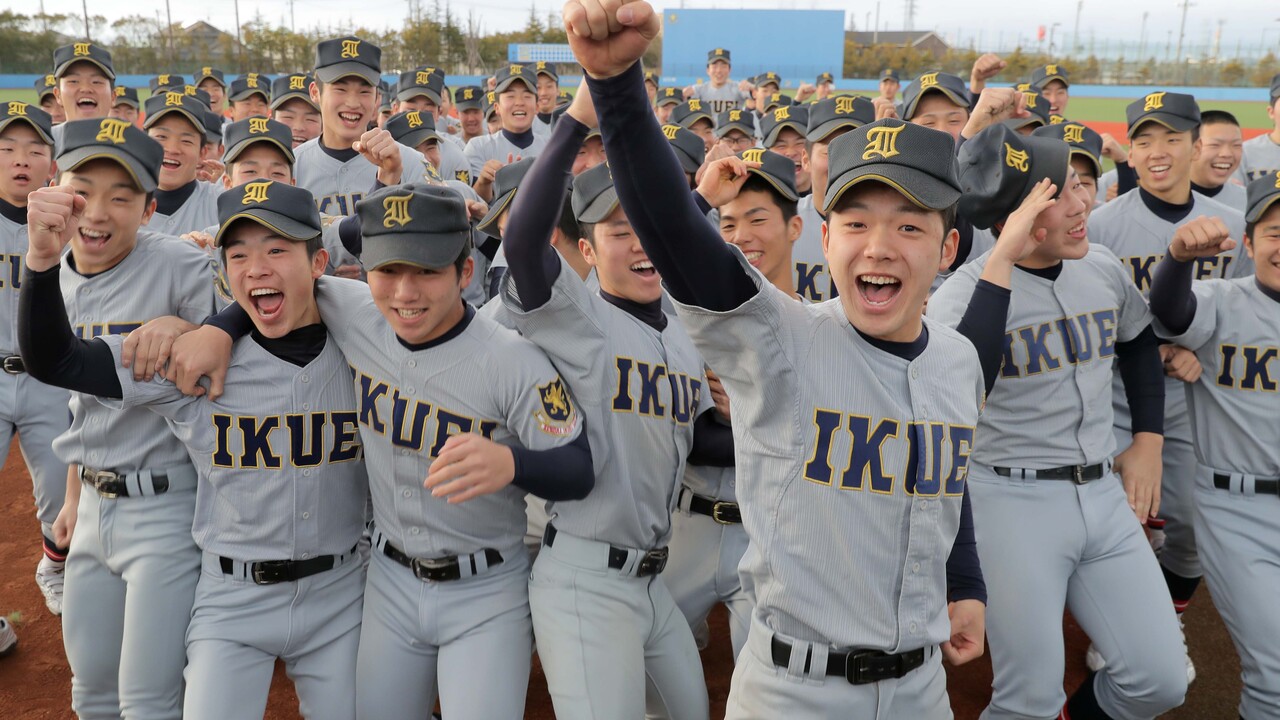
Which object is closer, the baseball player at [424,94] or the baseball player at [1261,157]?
the baseball player at [1261,157]

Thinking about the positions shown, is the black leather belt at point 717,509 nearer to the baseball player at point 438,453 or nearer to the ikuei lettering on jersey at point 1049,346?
the baseball player at point 438,453

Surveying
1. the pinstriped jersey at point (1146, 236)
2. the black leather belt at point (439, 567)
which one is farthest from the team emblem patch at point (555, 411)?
the pinstriped jersey at point (1146, 236)

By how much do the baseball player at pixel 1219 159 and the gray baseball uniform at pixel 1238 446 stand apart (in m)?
2.38

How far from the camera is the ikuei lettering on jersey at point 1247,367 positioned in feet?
11.5

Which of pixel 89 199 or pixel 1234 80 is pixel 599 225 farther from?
pixel 1234 80

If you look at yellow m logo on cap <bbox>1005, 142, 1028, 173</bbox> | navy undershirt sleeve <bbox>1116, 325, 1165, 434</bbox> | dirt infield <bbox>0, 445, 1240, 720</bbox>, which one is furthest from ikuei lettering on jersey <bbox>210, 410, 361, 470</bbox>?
navy undershirt sleeve <bbox>1116, 325, 1165, 434</bbox>

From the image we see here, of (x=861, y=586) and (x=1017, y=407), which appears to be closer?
(x=861, y=586)

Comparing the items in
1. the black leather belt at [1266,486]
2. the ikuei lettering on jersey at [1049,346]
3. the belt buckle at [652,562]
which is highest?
the ikuei lettering on jersey at [1049,346]

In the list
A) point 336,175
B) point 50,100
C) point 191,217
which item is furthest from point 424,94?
point 191,217

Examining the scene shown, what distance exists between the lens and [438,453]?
2861 millimetres

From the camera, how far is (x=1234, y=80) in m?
43.8

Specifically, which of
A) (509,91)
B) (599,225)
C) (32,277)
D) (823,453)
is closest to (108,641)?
(32,277)

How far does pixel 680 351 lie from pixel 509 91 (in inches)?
231

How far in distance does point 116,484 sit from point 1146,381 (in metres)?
3.89
